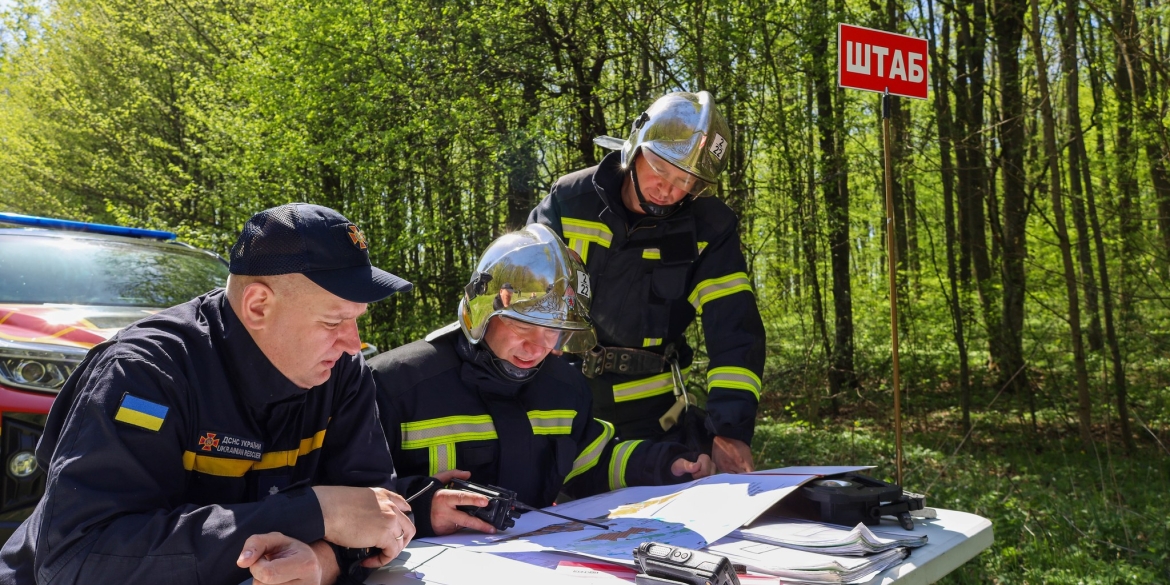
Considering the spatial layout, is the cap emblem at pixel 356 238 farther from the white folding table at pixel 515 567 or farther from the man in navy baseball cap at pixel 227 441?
the white folding table at pixel 515 567

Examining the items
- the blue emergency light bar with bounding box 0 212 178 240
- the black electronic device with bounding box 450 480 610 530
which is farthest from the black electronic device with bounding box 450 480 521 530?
the blue emergency light bar with bounding box 0 212 178 240

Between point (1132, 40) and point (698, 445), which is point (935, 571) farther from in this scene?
point (1132, 40)

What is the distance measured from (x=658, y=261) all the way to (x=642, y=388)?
48 cm

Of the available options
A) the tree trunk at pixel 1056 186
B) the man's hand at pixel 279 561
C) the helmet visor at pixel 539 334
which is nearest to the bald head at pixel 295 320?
the man's hand at pixel 279 561

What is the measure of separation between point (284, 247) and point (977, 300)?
879 centimetres

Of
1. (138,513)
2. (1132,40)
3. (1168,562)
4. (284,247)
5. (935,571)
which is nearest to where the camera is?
(138,513)

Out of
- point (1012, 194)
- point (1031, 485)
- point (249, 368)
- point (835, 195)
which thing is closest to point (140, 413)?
point (249, 368)

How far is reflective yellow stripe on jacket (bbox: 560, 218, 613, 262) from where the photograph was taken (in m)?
3.37

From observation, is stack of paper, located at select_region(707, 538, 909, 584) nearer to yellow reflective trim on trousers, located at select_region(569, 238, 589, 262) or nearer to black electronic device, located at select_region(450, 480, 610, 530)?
black electronic device, located at select_region(450, 480, 610, 530)

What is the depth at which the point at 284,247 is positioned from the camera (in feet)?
5.67

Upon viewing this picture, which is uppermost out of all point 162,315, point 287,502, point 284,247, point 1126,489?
point 284,247

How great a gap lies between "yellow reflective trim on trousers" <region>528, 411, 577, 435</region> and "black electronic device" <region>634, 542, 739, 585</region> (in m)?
0.92

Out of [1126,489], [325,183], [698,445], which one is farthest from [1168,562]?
[325,183]

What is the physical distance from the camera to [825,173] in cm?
847
